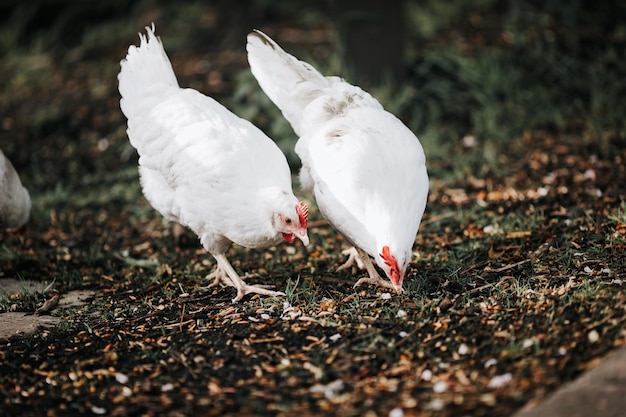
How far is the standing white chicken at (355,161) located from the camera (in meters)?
3.39

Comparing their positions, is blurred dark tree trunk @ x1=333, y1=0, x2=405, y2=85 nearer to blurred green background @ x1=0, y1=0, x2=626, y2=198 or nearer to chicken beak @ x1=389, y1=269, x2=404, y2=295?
blurred green background @ x1=0, y1=0, x2=626, y2=198

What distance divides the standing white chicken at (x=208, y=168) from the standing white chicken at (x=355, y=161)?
201 millimetres

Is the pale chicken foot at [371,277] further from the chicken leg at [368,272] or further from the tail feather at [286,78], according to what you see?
the tail feather at [286,78]

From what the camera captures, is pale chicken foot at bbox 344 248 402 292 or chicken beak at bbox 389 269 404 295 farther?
pale chicken foot at bbox 344 248 402 292

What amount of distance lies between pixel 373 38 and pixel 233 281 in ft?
10.7

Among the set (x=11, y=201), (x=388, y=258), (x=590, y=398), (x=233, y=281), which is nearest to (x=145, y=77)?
(x=11, y=201)

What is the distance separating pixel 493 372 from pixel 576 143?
3465 millimetres

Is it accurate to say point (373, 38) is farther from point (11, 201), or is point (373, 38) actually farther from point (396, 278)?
point (396, 278)

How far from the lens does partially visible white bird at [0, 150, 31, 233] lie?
15.0ft

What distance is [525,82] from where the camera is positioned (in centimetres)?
647

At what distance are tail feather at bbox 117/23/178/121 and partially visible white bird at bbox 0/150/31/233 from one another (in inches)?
33.6

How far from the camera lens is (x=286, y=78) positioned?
4273mm

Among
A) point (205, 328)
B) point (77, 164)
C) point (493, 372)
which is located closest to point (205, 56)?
point (77, 164)

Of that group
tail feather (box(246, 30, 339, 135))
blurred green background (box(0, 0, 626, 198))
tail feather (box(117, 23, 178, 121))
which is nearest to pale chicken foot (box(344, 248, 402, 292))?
tail feather (box(246, 30, 339, 135))
